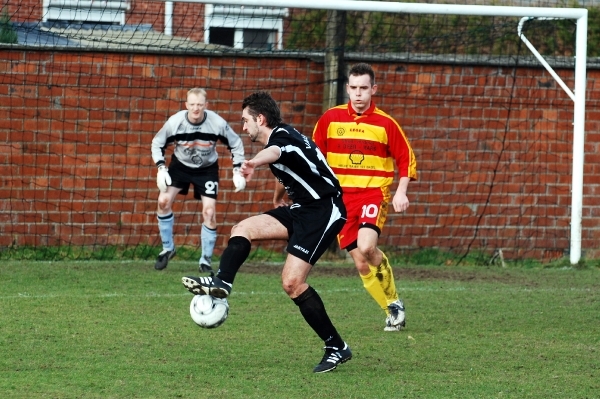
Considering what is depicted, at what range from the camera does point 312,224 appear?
6234 millimetres

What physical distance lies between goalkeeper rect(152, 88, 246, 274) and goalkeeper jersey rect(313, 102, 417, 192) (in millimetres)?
2554

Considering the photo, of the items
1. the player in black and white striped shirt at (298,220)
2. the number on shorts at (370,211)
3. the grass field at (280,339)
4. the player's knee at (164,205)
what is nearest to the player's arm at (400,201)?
the number on shorts at (370,211)

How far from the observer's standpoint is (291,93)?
11883 millimetres

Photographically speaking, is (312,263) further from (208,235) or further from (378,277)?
(208,235)

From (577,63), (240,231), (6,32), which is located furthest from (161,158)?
(577,63)

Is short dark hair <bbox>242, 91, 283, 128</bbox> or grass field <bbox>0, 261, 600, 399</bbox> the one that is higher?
short dark hair <bbox>242, 91, 283, 128</bbox>

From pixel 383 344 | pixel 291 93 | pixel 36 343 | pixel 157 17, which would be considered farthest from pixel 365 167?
pixel 157 17

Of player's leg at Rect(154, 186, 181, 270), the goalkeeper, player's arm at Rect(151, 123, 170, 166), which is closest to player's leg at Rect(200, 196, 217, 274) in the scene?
the goalkeeper

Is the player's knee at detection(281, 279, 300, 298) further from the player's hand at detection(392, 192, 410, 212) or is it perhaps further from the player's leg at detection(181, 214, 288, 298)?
the player's hand at detection(392, 192, 410, 212)

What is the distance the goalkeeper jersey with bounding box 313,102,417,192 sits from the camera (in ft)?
25.7

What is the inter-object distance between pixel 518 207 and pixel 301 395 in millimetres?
7379

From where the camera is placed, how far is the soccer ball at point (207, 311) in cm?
588

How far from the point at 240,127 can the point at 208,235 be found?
1831mm

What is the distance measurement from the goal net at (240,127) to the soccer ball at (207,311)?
5563 millimetres
